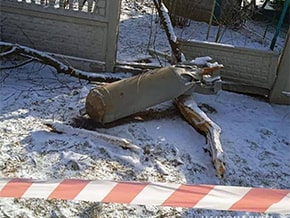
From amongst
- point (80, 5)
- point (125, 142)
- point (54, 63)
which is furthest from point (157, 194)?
point (80, 5)

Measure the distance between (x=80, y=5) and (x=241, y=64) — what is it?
7.35 feet

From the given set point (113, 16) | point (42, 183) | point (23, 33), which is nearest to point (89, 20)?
point (113, 16)

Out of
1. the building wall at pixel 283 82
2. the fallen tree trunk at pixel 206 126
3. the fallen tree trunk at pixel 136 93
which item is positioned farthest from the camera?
the building wall at pixel 283 82

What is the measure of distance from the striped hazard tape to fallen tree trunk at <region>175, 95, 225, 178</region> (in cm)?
114

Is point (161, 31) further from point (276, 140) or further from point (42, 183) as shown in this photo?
point (42, 183)

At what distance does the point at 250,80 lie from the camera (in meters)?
5.62

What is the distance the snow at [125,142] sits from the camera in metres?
3.50

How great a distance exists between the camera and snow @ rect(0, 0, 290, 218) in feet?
11.5

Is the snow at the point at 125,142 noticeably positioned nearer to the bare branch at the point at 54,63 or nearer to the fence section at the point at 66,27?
the bare branch at the point at 54,63

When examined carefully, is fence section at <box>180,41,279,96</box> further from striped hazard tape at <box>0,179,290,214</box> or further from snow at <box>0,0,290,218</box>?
striped hazard tape at <box>0,179,290,214</box>

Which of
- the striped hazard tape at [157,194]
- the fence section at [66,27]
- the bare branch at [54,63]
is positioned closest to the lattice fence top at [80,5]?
the fence section at [66,27]

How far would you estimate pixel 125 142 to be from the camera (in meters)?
4.16

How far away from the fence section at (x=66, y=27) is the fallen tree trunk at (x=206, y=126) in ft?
4.35

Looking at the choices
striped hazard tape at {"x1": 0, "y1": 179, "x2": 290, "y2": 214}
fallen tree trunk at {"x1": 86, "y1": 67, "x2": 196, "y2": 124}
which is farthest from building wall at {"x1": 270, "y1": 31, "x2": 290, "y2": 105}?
striped hazard tape at {"x1": 0, "y1": 179, "x2": 290, "y2": 214}
